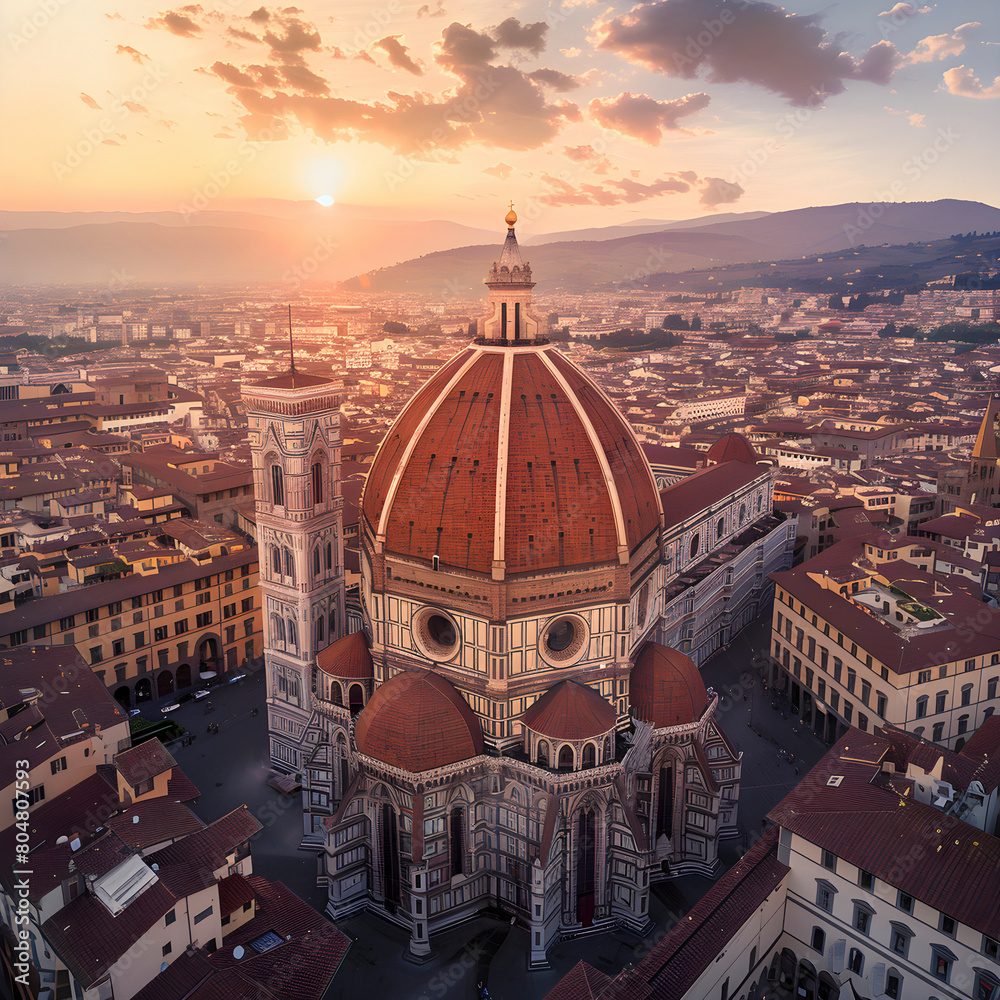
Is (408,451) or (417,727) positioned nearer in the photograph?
(417,727)

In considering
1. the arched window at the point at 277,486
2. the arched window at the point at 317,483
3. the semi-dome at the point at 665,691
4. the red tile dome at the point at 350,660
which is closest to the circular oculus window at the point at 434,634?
the red tile dome at the point at 350,660

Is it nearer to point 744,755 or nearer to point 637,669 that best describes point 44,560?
point 637,669

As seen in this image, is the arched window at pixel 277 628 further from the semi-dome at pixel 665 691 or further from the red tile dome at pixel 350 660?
the semi-dome at pixel 665 691

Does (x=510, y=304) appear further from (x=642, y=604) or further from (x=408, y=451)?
(x=642, y=604)

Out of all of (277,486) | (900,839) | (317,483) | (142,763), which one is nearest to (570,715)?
(900,839)

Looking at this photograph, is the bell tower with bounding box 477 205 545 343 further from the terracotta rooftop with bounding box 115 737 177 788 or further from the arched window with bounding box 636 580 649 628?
the terracotta rooftop with bounding box 115 737 177 788
